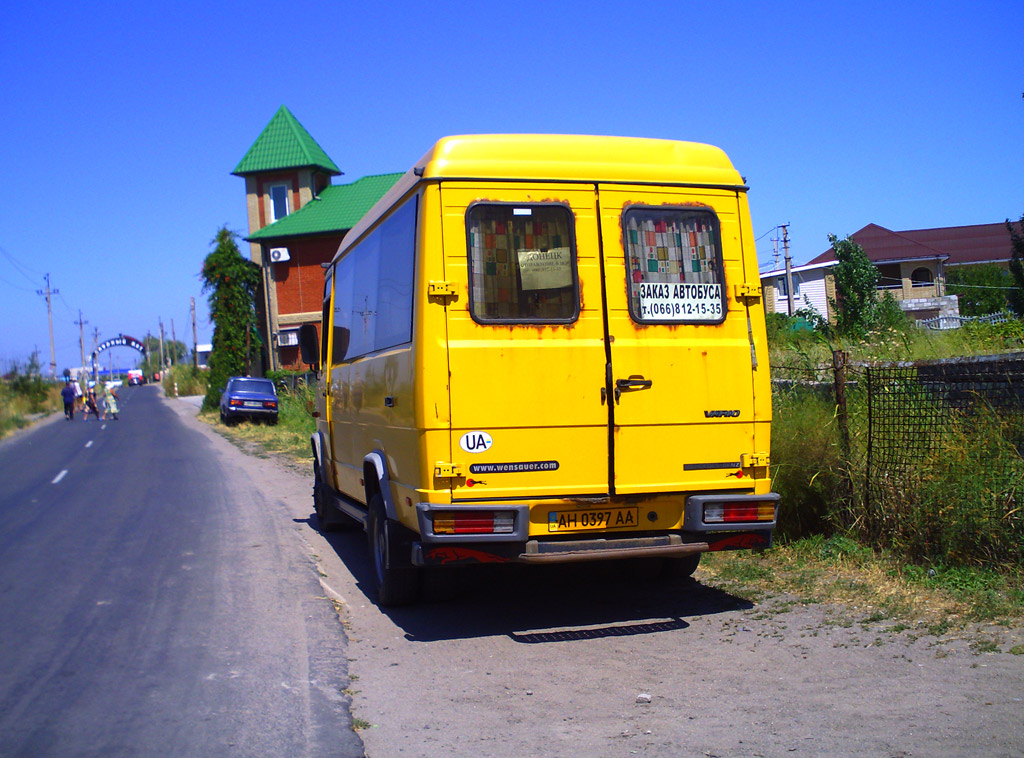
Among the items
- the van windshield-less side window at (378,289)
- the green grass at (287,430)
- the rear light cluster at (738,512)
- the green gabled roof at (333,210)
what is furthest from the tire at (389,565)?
the green gabled roof at (333,210)

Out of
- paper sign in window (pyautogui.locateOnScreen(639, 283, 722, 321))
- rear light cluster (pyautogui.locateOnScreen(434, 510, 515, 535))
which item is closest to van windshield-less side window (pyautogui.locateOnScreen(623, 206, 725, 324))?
paper sign in window (pyautogui.locateOnScreen(639, 283, 722, 321))

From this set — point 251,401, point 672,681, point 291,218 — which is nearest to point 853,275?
point 251,401

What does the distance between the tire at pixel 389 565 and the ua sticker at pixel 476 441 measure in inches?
45.7

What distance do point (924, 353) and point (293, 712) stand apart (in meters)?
7.84

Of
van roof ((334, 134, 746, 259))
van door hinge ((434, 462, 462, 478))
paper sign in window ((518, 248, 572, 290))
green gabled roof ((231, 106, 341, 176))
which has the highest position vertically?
green gabled roof ((231, 106, 341, 176))

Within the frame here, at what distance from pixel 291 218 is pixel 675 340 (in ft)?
116

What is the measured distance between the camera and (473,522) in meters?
5.44

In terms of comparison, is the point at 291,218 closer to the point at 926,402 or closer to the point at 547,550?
the point at 926,402

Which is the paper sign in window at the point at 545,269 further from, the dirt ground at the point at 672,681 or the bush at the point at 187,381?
the bush at the point at 187,381

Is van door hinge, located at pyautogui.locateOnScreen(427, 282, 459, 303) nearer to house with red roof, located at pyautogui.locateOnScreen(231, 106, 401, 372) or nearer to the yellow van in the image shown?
the yellow van

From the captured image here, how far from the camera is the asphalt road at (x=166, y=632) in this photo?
4.34 m

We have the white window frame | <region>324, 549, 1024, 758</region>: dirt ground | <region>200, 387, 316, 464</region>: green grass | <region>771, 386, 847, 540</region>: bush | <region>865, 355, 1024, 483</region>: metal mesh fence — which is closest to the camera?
<region>324, 549, 1024, 758</region>: dirt ground

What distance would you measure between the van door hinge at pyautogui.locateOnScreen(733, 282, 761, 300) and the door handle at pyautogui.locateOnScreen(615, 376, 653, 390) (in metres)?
0.87

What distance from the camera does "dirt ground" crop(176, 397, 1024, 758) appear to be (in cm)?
396
